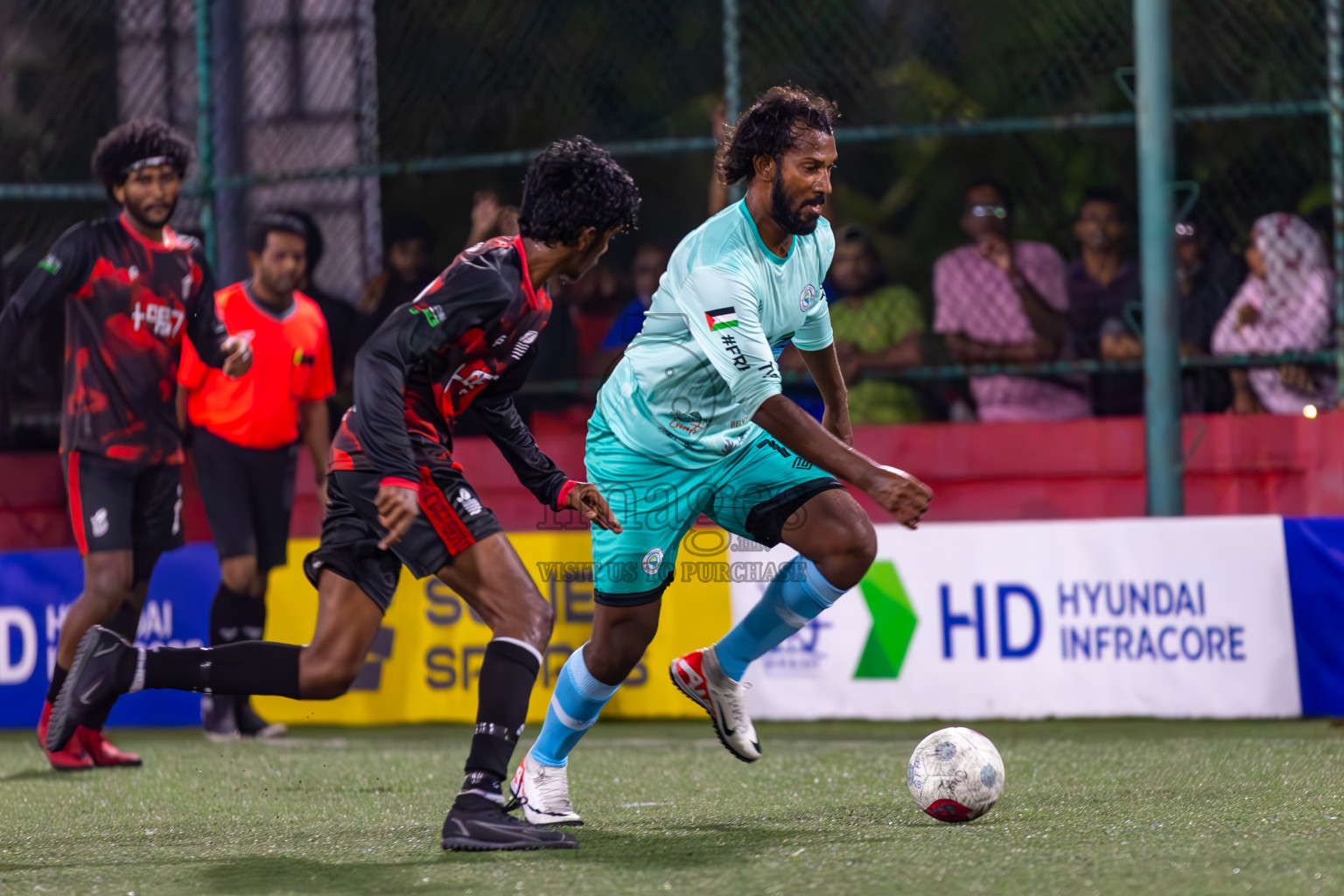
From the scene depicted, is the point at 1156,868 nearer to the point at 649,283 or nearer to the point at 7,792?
the point at 7,792

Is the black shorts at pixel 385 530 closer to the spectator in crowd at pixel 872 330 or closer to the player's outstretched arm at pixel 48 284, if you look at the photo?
the player's outstretched arm at pixel 48 284

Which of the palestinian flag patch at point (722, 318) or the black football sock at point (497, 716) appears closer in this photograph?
the black football sock at point (497, 716)

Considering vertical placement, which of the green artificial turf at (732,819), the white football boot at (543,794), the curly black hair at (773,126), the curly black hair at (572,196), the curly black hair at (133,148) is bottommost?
the green artificial turf at (732,819)

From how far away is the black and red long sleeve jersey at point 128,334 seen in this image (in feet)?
22.4

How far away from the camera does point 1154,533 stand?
7406mm

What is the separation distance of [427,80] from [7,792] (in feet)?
16.3

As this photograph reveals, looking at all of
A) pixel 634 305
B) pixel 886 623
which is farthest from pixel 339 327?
pixel 886 623

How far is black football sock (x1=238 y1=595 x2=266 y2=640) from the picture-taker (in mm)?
7598

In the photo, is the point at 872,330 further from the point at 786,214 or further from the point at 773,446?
the point at 786,214

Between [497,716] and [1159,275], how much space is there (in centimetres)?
453

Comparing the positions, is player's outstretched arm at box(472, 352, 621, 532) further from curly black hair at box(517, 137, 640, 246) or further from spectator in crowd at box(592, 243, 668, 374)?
spectator in crowd at box(592, 243, 668, 374)

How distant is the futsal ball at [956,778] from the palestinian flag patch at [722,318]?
1269 mm

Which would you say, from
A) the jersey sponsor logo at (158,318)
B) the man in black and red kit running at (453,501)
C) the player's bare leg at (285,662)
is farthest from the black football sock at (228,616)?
the player's bare leg at (285,662)

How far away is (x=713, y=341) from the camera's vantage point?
4543 mm
